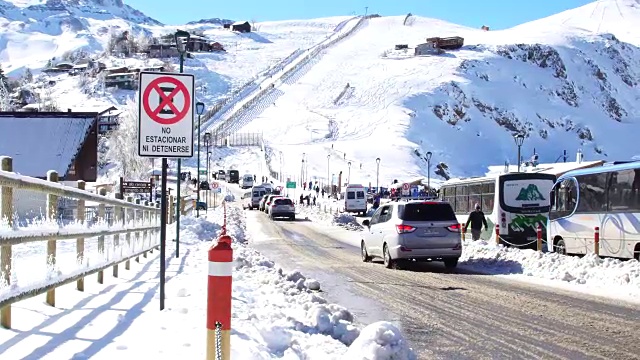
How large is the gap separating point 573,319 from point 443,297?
9.87 feet

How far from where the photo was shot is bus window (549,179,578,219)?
21188 millimetres

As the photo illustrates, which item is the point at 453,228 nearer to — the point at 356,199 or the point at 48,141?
the point at 48,141

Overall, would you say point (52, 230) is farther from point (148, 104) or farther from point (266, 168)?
point (266, 168)

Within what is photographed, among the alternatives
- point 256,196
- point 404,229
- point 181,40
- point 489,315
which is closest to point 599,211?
point 404,229

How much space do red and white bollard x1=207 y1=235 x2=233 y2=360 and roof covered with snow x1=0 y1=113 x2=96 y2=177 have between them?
164 feet

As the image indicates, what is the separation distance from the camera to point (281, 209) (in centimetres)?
5244

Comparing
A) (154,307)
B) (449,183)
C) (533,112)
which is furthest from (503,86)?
(154,307)

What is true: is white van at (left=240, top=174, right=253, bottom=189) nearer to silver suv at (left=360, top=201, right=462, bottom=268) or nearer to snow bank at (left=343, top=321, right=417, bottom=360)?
silver suv at (left=360, top=201, right=462, bottom=268)

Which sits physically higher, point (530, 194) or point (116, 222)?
point (530, 194)

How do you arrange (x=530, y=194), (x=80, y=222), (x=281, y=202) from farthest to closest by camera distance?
1. (x=281, y=202)
2. (x=530, y=194)
3. (x=80, y=222)

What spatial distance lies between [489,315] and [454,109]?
14461 centimetres

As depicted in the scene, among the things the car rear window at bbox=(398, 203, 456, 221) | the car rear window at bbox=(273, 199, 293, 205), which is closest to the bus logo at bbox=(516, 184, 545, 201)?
the car rear window at bbox=(398, 203, 456, 221)

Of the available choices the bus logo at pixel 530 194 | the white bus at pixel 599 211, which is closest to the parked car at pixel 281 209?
the bus logo at pixel 530 194

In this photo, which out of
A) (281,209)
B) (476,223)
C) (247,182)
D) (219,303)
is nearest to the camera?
(219,303)
